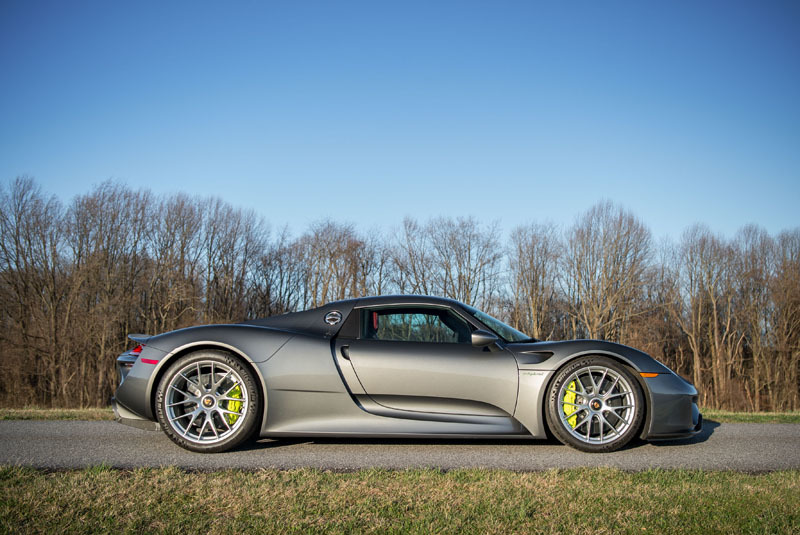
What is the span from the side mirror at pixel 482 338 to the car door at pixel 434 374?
63 millimetres

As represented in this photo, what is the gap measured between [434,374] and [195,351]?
2.05m

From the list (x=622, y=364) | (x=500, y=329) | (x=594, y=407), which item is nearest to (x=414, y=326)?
(x=500, y=329)

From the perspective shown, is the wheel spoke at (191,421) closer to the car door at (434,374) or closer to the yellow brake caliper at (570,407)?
the car door at (434,374)

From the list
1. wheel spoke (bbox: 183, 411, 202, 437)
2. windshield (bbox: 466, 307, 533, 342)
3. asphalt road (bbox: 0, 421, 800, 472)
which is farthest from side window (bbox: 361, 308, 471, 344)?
wheel spoke (bbox: 183, 411, 202, 437)

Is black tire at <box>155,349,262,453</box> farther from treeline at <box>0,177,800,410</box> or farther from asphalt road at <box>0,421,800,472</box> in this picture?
treeline at <box>0,177,800,410</box>

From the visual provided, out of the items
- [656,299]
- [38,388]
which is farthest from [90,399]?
[656,299]

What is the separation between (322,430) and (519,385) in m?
1.65

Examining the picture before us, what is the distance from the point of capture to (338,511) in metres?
2.75

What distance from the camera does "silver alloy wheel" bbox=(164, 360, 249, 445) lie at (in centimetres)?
448

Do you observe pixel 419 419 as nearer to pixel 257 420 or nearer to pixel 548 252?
pixel 257 420

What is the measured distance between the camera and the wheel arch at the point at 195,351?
4.55m

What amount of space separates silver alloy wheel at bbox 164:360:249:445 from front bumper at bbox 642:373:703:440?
10.9 ft

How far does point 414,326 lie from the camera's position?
192 inches

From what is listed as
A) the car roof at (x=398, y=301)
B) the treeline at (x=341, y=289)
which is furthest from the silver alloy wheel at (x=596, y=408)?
the treeline at (x=341, y=289)
